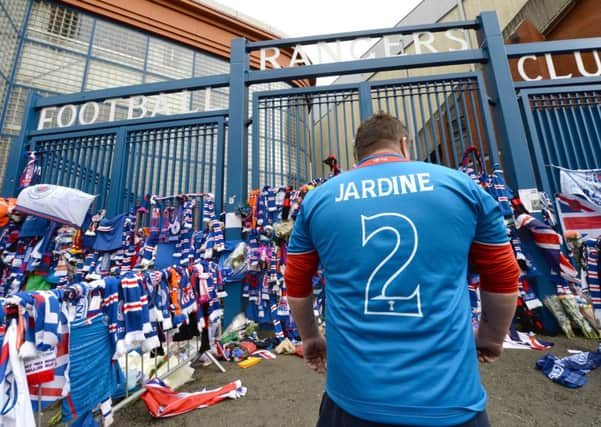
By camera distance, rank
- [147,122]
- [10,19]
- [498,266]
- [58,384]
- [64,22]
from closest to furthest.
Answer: [498,266] < [58,384] < [147,122] < [10,19] < [64,22]

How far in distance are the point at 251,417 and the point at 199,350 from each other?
1.54 meters

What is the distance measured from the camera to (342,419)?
1.03 metres

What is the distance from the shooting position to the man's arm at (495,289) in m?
1.17

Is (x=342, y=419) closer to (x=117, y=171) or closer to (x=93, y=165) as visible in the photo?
(x=117, y=171)

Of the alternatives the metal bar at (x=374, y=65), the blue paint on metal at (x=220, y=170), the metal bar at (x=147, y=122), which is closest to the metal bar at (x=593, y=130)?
the metal bar at (x=374, y=65)

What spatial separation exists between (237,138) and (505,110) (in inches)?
213

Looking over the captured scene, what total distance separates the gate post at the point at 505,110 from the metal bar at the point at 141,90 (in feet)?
18.8

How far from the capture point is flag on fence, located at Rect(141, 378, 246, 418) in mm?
2543

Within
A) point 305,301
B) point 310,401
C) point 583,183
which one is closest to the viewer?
point 305,301

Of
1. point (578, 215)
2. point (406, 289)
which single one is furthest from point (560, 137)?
point (406, 289)

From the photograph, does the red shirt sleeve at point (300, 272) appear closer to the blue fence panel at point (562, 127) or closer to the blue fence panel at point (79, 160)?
the blue fence panel at point (562, 127)

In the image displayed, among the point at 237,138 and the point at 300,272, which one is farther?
the point at 237,138

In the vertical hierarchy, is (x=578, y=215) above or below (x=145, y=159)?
below

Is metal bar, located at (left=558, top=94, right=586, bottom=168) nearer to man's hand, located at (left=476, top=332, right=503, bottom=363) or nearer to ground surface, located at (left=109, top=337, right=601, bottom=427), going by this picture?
ground surface, located at (left=109, top=337, right=601, bottom=427)
